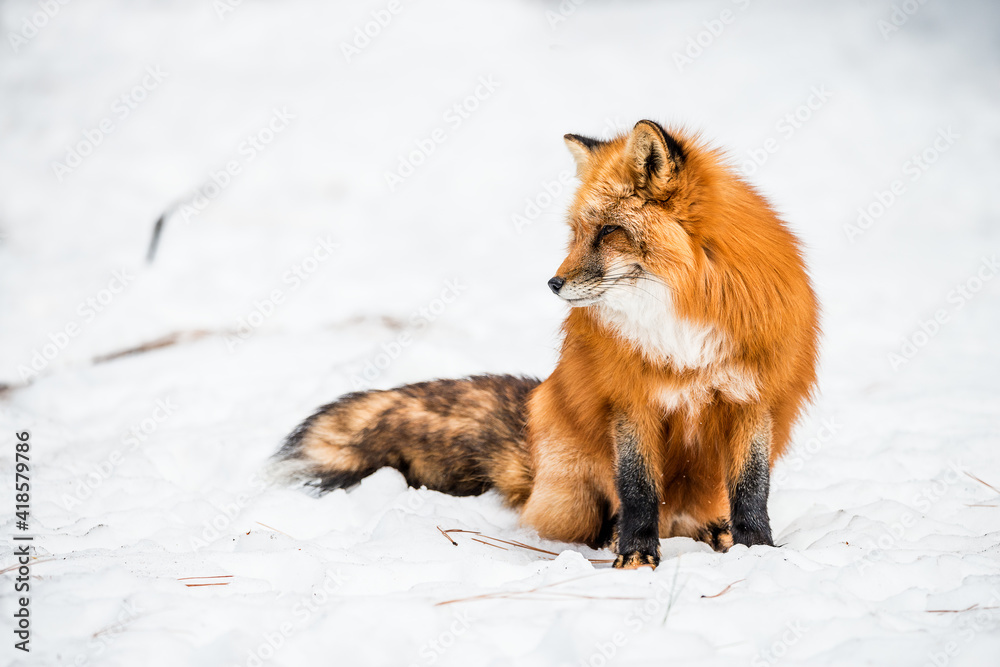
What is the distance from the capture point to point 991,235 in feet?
27.4

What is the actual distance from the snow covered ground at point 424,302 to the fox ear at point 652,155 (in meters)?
0.53

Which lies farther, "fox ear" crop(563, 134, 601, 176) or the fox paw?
"fox ear" crop(563, 134, 601, 176)

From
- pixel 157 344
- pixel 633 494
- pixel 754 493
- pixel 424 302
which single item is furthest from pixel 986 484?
pixel 157 344

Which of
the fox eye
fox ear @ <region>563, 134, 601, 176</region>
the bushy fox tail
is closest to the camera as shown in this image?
the fox eye

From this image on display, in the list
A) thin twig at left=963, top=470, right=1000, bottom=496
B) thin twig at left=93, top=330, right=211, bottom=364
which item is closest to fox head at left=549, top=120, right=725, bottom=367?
thin twig at left=963, top=470, right=1000, bottom=496

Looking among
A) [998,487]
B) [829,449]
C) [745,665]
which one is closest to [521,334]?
[829,449]

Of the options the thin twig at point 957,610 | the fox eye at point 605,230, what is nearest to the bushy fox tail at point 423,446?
the fox eye at point 605,230

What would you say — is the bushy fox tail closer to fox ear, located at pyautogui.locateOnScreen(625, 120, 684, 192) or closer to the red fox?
the red fox

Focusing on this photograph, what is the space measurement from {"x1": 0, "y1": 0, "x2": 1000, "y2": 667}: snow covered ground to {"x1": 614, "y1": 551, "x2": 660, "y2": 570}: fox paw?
20 cm

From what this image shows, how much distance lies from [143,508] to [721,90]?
9866mm

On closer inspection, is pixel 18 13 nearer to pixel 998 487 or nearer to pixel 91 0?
pixel 91 0

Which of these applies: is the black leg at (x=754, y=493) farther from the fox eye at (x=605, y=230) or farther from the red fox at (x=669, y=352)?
the fox eye at (x=605, y=230)

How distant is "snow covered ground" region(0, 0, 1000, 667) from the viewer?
1.77m

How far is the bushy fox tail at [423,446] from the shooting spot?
3.42 meters
